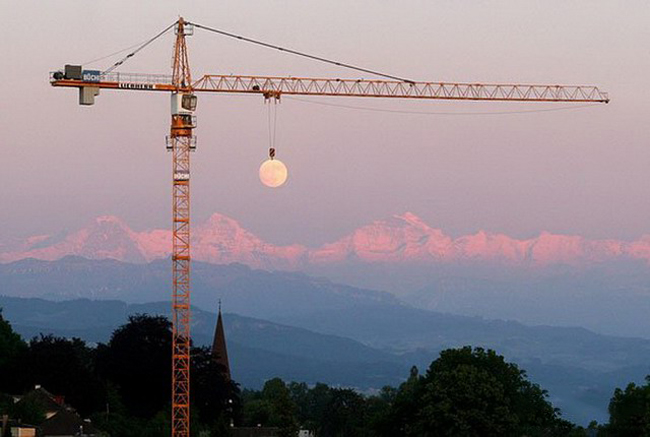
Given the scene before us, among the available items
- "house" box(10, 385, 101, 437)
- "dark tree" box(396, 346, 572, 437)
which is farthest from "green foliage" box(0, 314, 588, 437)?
"house" box(10, 385, 101, 437)

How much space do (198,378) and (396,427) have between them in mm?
34998

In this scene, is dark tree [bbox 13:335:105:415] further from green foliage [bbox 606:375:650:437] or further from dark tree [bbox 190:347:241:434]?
green foliage [bbox 606:375:650:437]

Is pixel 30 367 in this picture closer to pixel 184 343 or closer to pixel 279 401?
pixel 184 343

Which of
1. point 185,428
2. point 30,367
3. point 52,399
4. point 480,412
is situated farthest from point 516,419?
point 30,367

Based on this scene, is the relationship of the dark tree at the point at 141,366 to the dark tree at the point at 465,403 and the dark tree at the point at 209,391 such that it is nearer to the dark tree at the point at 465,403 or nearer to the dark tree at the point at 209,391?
the dark tree at the point at 209,391

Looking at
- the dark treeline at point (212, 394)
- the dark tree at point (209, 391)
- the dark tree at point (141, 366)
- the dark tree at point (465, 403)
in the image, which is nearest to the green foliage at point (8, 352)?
the dark treeline at point (212, 394)

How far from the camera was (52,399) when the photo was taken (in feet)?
417

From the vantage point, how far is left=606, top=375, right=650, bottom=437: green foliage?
4547 inches

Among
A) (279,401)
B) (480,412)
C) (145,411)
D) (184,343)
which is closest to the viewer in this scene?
(480,412)

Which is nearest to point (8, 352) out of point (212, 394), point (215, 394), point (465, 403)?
point (212, 394)

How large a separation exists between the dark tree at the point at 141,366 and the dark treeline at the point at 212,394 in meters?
0.10

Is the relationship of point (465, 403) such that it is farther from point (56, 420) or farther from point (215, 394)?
point (215, 394)

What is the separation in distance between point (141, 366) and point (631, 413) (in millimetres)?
55498

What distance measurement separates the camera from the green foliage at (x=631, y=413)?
115500 millimetres
